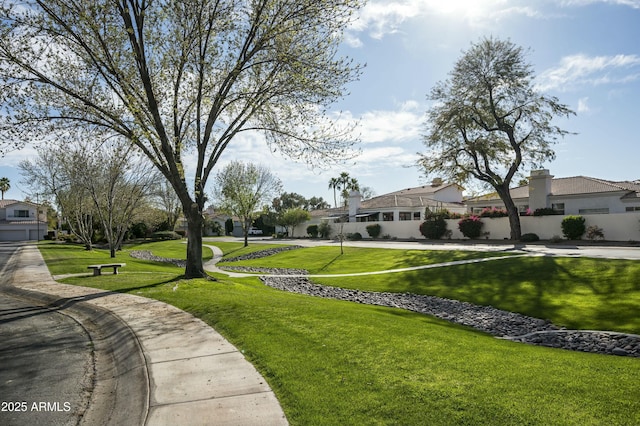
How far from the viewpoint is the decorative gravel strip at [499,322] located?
9547mm

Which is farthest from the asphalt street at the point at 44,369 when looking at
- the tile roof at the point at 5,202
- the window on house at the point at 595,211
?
the tile roof at the point at 5,202

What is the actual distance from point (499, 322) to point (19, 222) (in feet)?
265

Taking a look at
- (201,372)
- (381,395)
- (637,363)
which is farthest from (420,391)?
(637,363)

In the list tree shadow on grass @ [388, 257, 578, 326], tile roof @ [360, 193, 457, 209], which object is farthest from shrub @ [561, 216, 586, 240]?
tile roof @ [360, 193, 457, 209]

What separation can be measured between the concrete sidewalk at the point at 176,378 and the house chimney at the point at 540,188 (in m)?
35.6

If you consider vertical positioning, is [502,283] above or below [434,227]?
below

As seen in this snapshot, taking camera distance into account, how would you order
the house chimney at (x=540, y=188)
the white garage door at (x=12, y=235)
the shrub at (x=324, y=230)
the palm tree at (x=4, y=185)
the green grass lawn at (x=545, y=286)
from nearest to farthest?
the green grass lawn at (x=545, y=286) → the house chimney at (x=540, y=188) → the shrub at (x=324, y=230) → the white garage door at (x=12, y=235) → the palm tree at (x=4, y=185)

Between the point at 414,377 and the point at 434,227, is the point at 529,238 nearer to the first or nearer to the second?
the point at 434,227

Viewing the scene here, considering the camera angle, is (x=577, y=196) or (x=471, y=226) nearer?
(x=577, y=196)

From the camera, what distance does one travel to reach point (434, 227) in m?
38.9

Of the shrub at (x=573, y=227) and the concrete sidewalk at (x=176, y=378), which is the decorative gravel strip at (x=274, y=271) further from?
the shrub at (x=573, y=227)

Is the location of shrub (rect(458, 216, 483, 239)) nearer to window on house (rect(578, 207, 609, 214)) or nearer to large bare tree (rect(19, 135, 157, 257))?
window on house (rect(578, 207, 609, 214))

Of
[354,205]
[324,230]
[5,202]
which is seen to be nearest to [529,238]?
[324,230]

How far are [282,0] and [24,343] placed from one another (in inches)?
483
